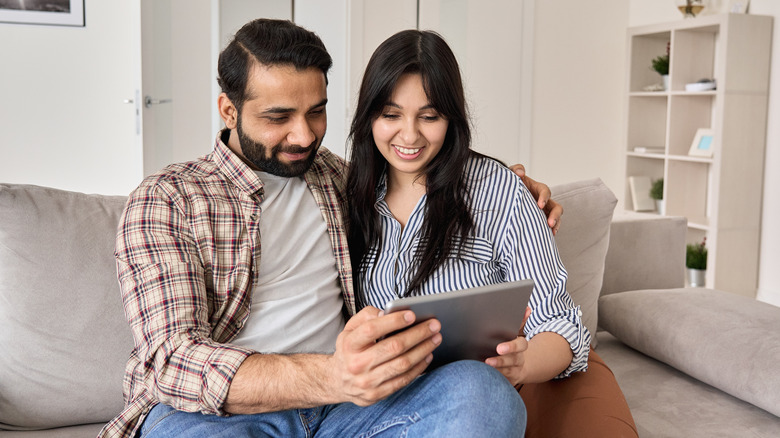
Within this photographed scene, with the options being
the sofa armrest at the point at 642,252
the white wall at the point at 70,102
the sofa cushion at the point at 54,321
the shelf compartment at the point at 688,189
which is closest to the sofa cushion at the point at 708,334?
the sofa armrest at the point at 642,252

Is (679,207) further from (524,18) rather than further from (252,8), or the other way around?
(252,8)

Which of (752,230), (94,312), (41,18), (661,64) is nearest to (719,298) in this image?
(94,312)

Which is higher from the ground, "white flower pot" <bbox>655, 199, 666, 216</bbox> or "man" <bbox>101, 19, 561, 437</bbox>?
"man" <bbox>101, 19, 561, 437</bbox>

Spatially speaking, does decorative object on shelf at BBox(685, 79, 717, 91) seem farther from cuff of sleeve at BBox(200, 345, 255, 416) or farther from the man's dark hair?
cuff of sleeve at BBox(200, 345, 255, 416)

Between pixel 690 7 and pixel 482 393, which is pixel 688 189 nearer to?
pixel 690 7

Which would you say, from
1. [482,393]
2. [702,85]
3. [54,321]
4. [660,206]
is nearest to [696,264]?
[660,206]

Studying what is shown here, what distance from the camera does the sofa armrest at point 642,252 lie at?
7.02 ft

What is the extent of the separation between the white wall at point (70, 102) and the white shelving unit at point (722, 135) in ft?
10.7

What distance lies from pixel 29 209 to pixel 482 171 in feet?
3.19

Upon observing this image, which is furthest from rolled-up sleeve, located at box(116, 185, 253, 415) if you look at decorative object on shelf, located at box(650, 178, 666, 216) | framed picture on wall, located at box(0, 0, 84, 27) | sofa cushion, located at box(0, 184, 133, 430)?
decorative object on shelf, located at box(650, 178, 666, 216)

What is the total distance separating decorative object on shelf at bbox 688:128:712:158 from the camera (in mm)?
4213

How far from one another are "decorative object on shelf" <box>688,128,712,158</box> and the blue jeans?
3.53 metres

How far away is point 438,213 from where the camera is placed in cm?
155

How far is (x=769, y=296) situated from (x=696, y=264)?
1.36 ft
